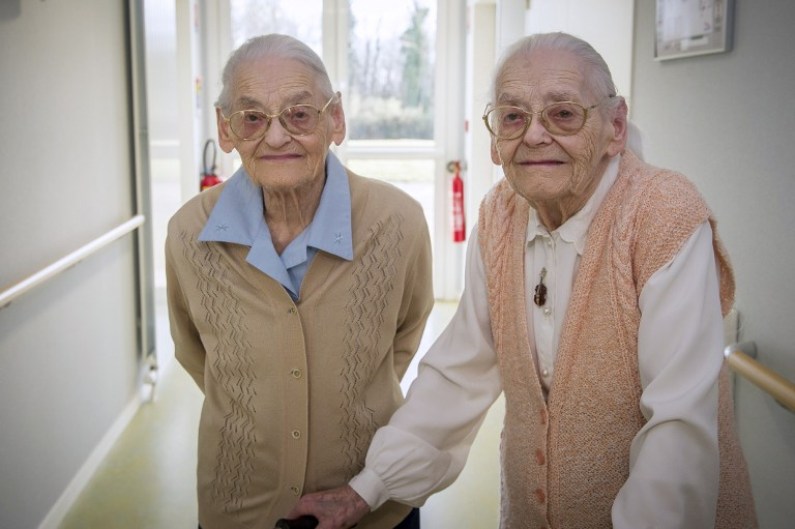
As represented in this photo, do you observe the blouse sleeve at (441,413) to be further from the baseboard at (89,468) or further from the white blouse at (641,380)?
the baseboard at (89,468)

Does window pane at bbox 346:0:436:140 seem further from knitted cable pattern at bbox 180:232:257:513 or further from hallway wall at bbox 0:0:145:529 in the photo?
knitted cable pattern at bbox 180:232:257:513

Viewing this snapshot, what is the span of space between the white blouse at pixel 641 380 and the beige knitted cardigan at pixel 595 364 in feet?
0.10

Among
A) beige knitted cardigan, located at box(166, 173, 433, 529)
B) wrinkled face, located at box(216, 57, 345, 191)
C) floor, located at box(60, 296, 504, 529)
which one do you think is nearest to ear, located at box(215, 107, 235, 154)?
wrinkled face, located at box(216, 57, 345, 191)

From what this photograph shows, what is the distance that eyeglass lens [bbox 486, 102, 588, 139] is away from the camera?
1.32 metres

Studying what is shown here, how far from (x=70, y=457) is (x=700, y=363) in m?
2.80

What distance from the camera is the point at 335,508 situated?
4.71ft

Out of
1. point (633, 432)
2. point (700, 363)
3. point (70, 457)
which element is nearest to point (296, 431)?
point (633, 432)

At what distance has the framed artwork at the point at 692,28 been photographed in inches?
90.3

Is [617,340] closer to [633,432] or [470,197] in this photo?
[633,432]

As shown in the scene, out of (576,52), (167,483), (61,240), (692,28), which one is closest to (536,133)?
(576,52)

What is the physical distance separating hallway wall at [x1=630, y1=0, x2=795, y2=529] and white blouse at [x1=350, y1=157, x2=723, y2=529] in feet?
3.07

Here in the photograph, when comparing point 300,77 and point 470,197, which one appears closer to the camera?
point 300,77

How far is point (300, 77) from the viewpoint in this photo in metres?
1.55

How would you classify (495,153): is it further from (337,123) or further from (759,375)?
(759,375)
